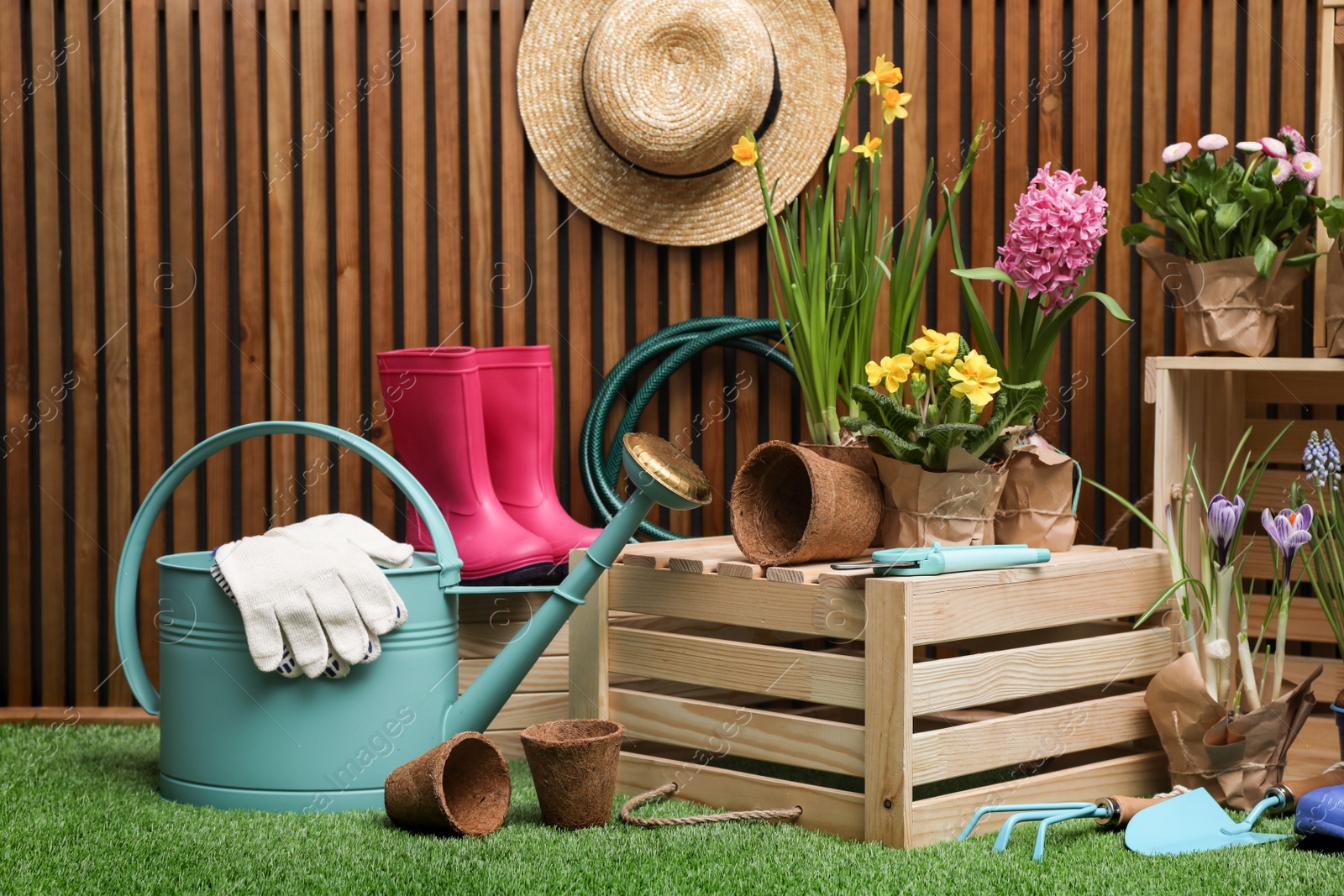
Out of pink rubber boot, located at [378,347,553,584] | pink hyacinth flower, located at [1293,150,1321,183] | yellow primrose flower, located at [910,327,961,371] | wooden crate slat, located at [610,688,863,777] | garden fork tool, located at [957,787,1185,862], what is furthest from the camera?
pink rubber boot, located at [378,347,553,584]

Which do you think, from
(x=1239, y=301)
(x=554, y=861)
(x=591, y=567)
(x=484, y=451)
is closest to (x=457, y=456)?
(x=484, y=451)

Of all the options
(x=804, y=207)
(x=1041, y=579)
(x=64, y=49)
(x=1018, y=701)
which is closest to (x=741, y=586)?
(x=1041, y=579)

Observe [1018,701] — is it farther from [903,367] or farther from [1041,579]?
[903,367]

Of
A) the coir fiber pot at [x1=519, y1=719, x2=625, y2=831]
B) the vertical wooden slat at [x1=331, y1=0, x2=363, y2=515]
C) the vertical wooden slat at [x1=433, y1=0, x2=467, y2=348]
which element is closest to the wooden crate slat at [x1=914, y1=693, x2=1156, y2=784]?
the coir fiber pot at [x1=519, y1=719, x2=625, y2=831]

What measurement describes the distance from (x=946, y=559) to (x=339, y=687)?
0.96m

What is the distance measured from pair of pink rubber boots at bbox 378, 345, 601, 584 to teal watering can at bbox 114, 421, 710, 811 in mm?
228

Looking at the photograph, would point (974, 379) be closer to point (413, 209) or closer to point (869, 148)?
point (869, 148)

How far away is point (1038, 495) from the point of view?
2.16 meters

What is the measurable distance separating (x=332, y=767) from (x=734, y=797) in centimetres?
64

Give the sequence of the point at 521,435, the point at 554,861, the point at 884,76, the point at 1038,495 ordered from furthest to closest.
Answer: the point at 521,435
the point at 884,76
the point at 1038,495
the point at 554,861

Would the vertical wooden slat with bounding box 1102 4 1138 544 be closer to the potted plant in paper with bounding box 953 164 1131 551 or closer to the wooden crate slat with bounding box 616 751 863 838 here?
the potted plant in paper with bounding box 953 164 1131 551

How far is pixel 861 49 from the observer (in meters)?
2.92

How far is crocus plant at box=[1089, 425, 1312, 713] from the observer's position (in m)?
1.99

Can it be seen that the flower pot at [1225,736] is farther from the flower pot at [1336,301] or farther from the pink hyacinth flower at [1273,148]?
the pink hyacinth flower at [1273,148]
